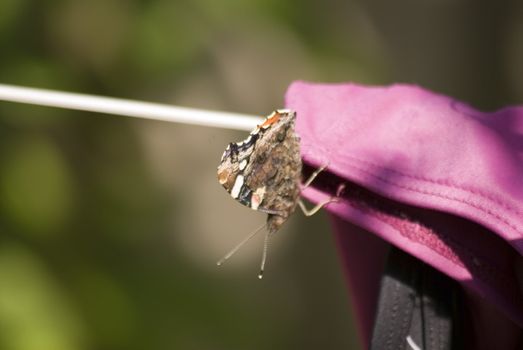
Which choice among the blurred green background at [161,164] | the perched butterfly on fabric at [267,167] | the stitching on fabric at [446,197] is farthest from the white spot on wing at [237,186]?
the blurred green background at [161,164]

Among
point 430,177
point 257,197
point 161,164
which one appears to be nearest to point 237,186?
point 257,197

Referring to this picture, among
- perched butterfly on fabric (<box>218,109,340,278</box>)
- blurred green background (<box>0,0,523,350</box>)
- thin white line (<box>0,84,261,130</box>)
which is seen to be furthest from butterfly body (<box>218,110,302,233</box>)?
blurred green background (<box>0,0,523,350</box>)

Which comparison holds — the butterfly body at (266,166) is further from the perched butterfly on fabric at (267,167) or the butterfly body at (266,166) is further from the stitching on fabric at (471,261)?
the stitching on fabric at (471,261)

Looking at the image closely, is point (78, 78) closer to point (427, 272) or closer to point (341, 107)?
point (341, 107)

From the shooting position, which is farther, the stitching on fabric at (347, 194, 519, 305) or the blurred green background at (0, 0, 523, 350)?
the blurred green background at (0, 0, 523, 350)

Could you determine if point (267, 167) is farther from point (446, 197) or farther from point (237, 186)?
point (446, 197)

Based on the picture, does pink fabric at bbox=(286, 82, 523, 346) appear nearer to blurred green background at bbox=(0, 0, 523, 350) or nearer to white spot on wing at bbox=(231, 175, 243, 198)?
white spot on wing at bbox=(231, 175, 243, 198)
